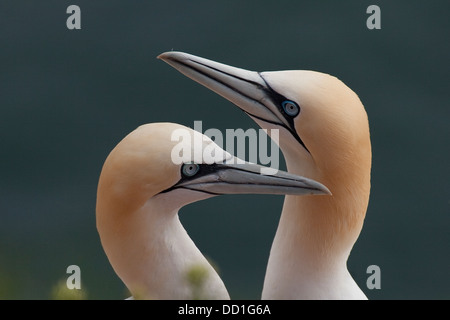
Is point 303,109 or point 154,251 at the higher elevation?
point 303,109

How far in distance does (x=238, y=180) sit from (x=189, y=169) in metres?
0.33

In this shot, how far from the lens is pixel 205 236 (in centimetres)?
993

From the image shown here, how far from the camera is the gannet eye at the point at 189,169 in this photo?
18.9ft

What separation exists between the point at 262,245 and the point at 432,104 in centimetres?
224

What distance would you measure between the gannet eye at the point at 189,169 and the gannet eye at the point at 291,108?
2.03 ft

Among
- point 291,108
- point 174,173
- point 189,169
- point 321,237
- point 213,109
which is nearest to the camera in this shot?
point 174,173

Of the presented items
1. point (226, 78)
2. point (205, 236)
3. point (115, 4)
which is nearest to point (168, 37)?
point (115, 4)

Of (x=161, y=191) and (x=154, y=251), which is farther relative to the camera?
(x=154, y=251)

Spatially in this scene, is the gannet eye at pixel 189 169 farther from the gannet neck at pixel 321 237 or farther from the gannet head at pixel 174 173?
the gannet neck at pixel 321 237

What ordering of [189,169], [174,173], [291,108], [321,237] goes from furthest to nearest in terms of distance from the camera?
1. [321,237]
2. [291,108]
3. [189,169]
4. [174,173]

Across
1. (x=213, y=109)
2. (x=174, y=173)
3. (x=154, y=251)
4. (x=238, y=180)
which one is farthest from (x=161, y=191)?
(x=213, y=109)

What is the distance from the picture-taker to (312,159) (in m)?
5.94

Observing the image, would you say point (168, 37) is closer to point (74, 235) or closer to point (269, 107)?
point (74, 235)

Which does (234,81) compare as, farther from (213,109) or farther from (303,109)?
(213,109)
